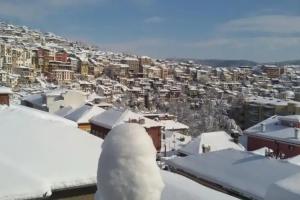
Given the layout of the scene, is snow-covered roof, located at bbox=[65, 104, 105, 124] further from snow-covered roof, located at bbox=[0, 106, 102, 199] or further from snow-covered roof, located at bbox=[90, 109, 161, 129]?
snow-covered roof, located at bbox=[0, 106, 102, 199]

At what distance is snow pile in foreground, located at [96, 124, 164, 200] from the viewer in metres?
1.89

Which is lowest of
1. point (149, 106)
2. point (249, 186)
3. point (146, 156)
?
point (149, 106)

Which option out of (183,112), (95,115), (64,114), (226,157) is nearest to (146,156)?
(226,157)

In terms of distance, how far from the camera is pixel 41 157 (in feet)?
20.4

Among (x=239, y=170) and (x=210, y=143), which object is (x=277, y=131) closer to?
(x=210, y=143)

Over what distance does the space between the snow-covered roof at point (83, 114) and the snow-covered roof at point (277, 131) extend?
12128mm

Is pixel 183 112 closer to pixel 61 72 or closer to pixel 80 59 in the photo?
pixel 61 72

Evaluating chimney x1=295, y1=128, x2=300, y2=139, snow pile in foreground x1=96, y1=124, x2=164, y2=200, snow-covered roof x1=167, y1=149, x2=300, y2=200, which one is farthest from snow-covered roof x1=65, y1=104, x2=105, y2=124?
snow pile in foreground x1=96, y1=124, x2=164, y2=200

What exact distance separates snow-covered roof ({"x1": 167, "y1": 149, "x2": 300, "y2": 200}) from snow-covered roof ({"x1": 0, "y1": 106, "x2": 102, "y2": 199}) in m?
5.10

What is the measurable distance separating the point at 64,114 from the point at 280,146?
17773 millimetres

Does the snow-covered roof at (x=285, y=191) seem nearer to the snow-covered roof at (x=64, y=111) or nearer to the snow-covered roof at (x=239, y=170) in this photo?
the snow-covered roof at (x=239, y=170)

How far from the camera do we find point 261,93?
9969cm

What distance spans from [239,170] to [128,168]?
35.2 feet

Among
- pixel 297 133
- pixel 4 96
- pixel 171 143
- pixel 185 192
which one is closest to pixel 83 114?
pixel 171 143
